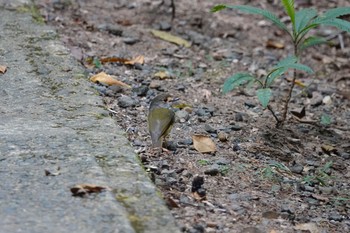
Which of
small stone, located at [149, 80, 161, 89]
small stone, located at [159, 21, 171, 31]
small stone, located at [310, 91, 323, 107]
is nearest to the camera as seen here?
small stone, located at [149, 80, 161, 89]

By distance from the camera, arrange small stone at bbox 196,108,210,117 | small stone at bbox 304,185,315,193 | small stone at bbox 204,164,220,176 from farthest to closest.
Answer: small stone at bbox 196,108,210,117, small stone at bbox 304,185,315,193, small stone at bbox 204,164,220,176

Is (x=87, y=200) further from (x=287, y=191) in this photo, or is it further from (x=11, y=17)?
(x=11, y=17)

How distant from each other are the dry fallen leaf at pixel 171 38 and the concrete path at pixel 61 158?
3.19 feet

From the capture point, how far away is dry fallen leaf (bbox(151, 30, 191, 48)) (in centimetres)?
393

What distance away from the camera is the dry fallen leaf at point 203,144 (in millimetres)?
2543

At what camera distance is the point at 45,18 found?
3.77 m

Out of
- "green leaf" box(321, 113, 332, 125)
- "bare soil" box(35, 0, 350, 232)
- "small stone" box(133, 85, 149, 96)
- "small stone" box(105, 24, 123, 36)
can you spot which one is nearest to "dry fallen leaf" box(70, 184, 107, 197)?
"bare soil" box(35, 0, 350, 232)

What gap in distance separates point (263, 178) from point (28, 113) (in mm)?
858

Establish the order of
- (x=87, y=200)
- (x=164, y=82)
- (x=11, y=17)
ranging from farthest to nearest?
(x=11, y=17)
(x=164, y=82)
(x=87, y=200)

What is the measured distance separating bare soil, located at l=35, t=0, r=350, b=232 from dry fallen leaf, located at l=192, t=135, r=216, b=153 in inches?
0.9

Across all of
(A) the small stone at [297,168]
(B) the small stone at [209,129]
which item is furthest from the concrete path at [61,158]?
(A) the small stone at [297,168]

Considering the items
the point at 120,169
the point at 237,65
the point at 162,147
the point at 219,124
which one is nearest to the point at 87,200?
the point at 120,169

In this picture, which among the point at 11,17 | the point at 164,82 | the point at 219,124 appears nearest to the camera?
the point at 219,124

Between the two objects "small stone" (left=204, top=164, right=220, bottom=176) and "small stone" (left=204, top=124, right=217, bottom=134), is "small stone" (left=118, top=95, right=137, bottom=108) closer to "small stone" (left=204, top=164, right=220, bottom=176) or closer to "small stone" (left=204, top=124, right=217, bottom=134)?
"small stone" (left=204, top=124, right=217, bottom=134)
